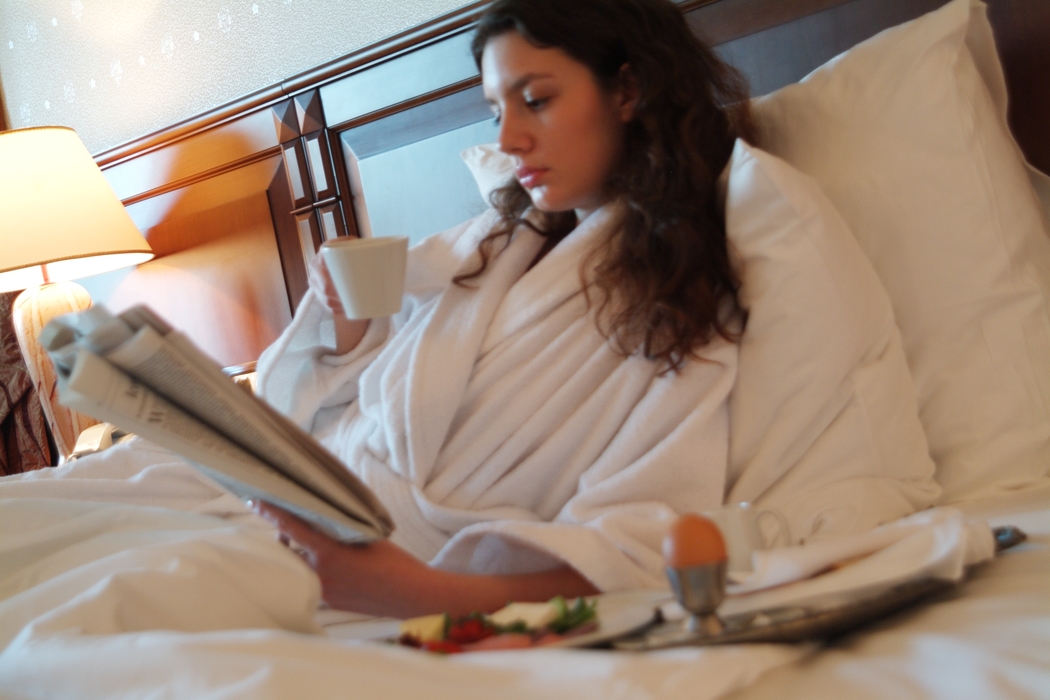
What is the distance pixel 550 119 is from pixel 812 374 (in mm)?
472

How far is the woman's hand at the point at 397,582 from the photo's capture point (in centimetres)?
83

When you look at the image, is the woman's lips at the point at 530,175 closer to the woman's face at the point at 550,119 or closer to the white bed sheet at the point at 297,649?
the woman's face at the point at 550,119

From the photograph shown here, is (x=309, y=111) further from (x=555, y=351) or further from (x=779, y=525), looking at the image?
(x=779, y=525)

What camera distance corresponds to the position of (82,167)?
2.05 metres

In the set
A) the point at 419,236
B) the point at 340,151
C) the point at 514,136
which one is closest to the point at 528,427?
the point at 514,136

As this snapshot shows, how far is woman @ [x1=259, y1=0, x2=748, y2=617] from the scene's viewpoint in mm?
927

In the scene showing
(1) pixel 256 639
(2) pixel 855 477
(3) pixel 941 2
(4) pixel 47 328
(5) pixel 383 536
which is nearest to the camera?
(1) pixel 256 639

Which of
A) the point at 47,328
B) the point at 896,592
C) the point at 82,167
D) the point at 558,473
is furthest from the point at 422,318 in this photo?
the point at 82,167

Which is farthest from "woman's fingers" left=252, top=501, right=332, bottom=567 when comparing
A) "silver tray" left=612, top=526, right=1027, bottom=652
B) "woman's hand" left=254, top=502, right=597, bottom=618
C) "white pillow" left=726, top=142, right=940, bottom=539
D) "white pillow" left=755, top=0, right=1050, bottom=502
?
"white pillow" left=755, top=0, right=1050, bottom=502

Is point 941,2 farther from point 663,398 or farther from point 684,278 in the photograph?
point 663,398

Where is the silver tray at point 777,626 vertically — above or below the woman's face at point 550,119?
below

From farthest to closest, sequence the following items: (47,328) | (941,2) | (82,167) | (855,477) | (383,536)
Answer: (82,167), (941,2), (855,477), (383,536), (47,328)

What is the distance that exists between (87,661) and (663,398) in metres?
0.67

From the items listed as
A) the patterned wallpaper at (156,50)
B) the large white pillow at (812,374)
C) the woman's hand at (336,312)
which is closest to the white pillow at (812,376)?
the large white pillow at (812,374)
